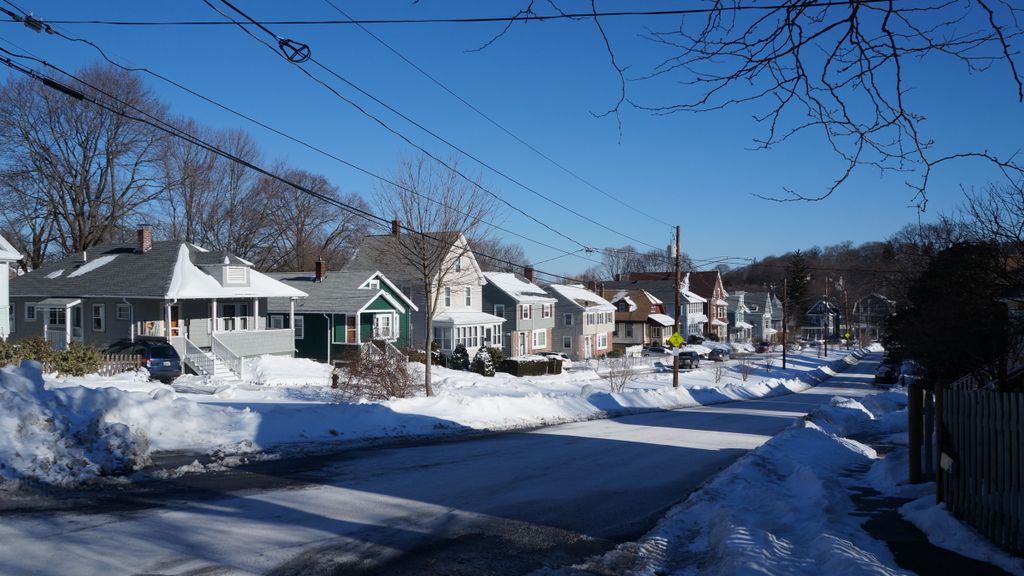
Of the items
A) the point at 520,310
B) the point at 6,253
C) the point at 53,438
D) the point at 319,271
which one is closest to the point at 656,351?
the point at 520,310

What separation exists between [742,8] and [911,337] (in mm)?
17059

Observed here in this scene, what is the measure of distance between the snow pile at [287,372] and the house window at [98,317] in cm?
738

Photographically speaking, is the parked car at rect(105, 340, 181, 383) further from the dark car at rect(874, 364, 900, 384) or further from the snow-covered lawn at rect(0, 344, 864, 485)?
the dark car at rect(874, 364, 900, 384)

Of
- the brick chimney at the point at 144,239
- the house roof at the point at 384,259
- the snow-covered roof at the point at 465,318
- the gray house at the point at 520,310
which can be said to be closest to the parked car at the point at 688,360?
the gray house at the point at 520,310

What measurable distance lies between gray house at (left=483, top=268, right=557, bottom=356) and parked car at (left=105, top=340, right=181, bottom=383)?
32.6 m

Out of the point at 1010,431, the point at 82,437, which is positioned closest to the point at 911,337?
the point at 1010,431

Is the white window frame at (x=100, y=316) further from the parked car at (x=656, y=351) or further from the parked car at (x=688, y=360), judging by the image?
the parked car at (x=656, y=351)

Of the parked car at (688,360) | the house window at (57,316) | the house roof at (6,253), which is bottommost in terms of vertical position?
the parked car at (688,360)

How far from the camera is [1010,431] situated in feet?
23.7

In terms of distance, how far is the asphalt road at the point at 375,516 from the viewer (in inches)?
278

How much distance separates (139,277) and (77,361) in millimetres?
11180

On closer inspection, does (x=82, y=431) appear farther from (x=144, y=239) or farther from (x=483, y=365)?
(x=483, y=365)

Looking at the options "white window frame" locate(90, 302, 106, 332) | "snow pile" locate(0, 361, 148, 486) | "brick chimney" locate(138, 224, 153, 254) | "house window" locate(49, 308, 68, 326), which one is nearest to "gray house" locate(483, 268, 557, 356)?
"brick chimney" locate(138, 224, 153, 254)

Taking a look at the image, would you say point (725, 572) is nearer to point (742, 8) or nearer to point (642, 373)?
point (742, 8)
